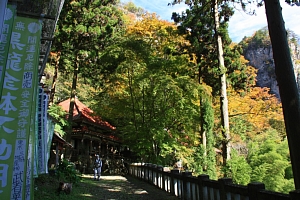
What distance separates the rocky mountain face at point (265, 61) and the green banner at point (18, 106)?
4208 centimetres

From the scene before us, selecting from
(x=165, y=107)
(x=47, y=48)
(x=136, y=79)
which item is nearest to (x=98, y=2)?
(x=136, y=79)

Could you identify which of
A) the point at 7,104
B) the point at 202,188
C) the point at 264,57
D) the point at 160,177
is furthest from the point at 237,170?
the point at 264,57

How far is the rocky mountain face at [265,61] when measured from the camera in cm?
4203

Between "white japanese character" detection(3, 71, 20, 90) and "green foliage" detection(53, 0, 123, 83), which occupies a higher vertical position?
"green foliage" detection(53, 0, 123, 83)

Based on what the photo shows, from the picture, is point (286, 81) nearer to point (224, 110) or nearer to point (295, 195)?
point (295, 195)

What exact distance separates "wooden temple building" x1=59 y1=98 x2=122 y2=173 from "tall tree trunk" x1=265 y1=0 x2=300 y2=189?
1632cm

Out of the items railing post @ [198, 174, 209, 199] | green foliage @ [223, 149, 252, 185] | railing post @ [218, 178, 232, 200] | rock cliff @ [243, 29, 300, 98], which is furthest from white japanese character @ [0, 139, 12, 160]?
rock cliff @ [243, 29, 300, 98]

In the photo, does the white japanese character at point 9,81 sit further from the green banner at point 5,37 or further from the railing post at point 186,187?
the railing post at point 186,187

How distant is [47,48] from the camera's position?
7078 millimetres

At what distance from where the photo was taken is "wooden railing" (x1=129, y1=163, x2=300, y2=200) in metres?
3.71

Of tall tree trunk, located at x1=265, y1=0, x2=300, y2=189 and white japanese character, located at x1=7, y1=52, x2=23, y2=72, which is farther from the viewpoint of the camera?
tall tree trunk, located at x1=265, y1=0, x2=300, y2=189

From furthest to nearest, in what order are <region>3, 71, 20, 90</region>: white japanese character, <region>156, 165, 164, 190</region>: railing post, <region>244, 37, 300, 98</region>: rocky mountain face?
<region>244, 37, 300, 98</region>: rocky mountain face → <region>156, 165, 164, 190</region>: railing post → <region>3, 71, 20, 90</region>: white japanese character

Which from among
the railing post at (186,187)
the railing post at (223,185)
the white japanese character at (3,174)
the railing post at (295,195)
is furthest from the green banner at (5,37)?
the railing post at (186,187)

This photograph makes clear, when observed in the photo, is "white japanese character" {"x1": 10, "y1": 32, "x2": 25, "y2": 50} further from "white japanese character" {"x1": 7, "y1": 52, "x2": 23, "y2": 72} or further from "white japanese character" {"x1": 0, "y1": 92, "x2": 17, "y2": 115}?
"white japanese character" {"x1": 0, "y1": 92, "x2": 17, "y2": 115}
